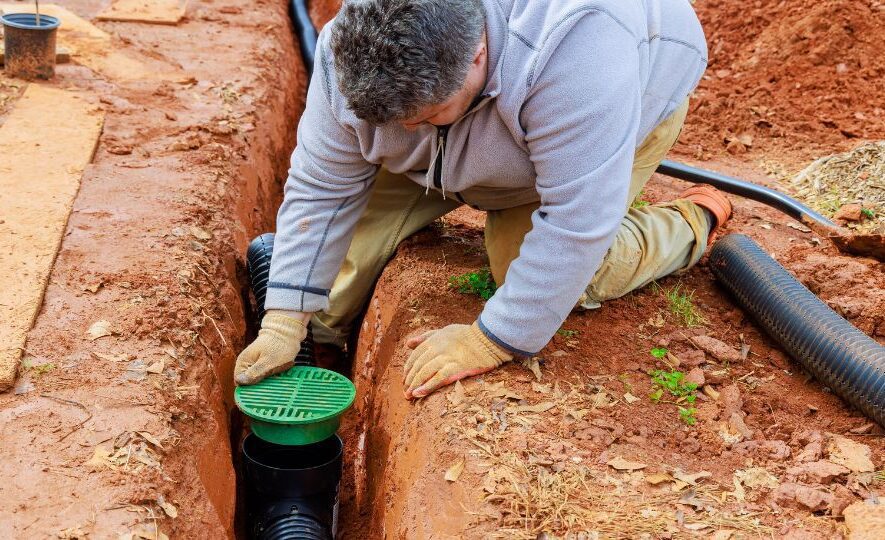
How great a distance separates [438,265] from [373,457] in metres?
0.91

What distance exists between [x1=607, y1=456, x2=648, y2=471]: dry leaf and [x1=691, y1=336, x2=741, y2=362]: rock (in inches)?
33.3

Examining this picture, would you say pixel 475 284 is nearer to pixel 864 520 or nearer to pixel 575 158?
pixel 575 158

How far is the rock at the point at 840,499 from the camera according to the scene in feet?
8.23

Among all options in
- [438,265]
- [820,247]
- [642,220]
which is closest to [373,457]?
[438,265]

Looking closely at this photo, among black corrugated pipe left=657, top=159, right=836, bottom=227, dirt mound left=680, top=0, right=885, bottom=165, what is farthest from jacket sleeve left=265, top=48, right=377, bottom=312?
dirt mound left=680, top=0, right=885, bottom=165

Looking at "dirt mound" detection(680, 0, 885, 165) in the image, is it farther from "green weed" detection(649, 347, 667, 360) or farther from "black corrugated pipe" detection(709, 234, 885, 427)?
"green weed" detection(649, 347, 667, 360)

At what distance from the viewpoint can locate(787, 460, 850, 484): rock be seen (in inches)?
105

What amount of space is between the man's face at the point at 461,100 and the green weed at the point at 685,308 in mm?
1535

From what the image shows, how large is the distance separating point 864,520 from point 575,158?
4.34ft

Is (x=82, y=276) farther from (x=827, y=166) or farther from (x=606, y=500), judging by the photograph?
(x=827, y=166)

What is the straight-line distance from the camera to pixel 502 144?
2.84 metres

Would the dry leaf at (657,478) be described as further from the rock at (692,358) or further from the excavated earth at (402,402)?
the rock at (692,358)

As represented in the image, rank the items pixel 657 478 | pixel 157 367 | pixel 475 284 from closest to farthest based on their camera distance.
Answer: pixel 657 478
pixel 157 367
pixel 475 284

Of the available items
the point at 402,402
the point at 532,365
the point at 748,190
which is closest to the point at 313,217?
the point at 402,402
